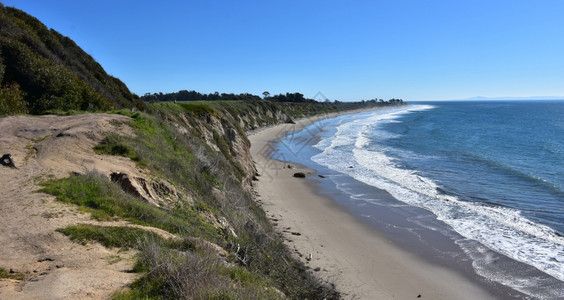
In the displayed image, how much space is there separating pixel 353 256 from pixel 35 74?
16711mm

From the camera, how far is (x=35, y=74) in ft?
53.9

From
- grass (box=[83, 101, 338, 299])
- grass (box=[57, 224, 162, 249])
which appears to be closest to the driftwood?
grass (box=[83, 101, 338, 299])

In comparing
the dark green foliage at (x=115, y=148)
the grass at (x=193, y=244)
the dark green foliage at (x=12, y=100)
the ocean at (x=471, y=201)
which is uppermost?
the dark green foliage at (x=12, y=100)

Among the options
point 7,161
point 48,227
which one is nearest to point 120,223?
point 48,227

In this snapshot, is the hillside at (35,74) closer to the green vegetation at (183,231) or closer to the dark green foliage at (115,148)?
the green vegetation at (183,231)

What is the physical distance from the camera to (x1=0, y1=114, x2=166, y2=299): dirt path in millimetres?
4602

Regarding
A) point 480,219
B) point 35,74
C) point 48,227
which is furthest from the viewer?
point 480,219

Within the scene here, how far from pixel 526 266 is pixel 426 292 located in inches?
168

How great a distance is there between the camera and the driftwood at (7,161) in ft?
27.3

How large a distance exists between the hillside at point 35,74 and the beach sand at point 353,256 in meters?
11.2

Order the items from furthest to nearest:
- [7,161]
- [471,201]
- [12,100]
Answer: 1. [471,201]
2. [12,100]
3. [7,161]

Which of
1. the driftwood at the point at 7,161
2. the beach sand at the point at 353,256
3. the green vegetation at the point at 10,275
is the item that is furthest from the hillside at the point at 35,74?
the green vegetation at the point at 10,275

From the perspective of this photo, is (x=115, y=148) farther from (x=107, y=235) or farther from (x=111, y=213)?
(x=107, y=235)

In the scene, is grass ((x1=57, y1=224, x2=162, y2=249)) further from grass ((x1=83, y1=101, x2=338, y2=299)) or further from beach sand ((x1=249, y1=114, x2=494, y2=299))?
beach sand ((x1=249, y1=114, x2=494, y2=299))
